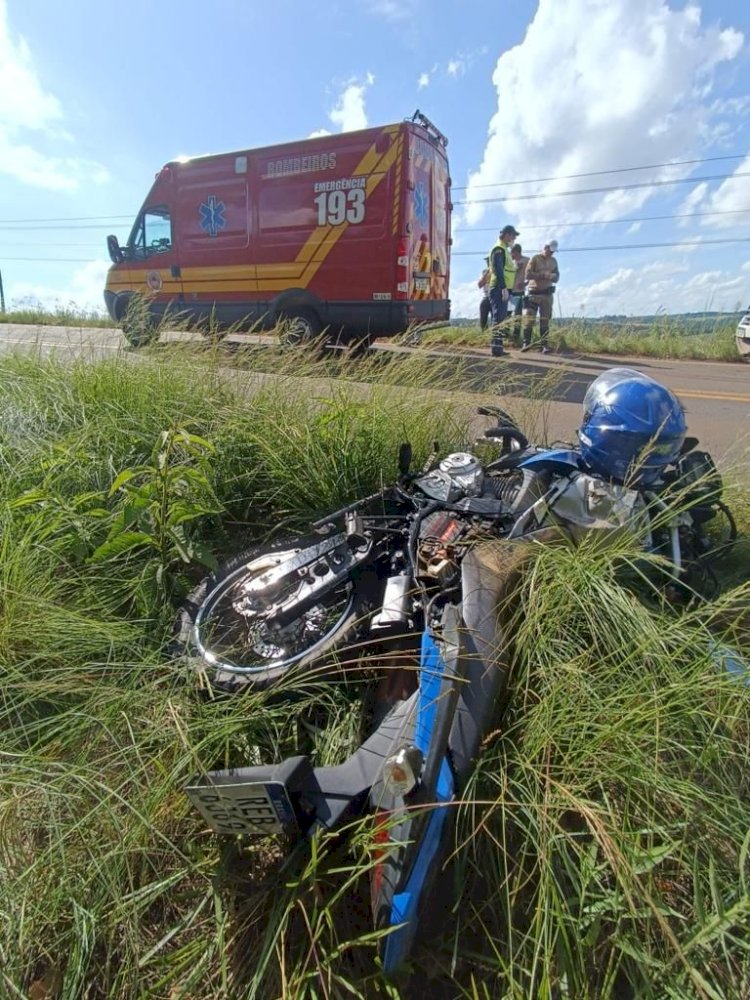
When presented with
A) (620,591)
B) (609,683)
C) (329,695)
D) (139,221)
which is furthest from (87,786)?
(139,221)

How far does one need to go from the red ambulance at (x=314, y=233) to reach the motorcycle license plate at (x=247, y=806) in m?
6.02

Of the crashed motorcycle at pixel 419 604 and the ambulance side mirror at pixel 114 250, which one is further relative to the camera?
the ambulance side mirror at pixel 114 250

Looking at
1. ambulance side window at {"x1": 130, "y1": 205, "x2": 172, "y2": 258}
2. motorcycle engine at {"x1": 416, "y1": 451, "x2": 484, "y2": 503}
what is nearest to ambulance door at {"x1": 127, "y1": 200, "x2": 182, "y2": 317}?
ambulance side window at {"x1": 130, "y1": 205, "x2": 172, "y2": 258}

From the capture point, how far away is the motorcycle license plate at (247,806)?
1.10m

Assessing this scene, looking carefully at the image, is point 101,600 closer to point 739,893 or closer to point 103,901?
point 103,901

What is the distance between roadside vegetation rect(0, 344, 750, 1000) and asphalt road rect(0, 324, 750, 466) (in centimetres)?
155

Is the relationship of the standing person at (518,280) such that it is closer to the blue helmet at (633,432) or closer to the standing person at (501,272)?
the standing person at (501,272)

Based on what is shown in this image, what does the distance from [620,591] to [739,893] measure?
739 mm

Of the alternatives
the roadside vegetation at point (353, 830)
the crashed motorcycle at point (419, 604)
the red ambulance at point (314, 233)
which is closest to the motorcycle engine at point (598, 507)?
the crashed motorcycle at point (419, 604)

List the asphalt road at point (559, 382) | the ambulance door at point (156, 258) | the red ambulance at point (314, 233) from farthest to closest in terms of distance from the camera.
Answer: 1. the ambulance door at point (156, 258)
2. the red ambulance at point (314, 233)
3. the asphalt road at point (559, 382)

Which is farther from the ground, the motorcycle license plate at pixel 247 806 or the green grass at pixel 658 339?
the green grass at pixel 658 339

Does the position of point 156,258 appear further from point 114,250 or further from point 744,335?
point 744,335

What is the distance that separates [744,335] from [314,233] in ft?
26.0

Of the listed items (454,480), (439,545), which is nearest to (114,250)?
(454,480)
